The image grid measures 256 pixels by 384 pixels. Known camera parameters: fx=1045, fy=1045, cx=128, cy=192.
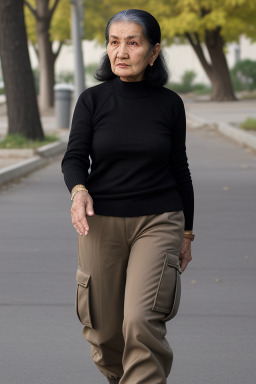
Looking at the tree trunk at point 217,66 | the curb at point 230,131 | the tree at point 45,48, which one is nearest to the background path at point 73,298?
the curb at point 230,131

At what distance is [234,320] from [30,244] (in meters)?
3.39

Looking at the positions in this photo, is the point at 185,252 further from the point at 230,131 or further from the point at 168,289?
the point at 230,131

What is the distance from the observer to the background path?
560cm

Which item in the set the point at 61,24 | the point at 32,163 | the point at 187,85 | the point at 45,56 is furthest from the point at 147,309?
the point at 187,85

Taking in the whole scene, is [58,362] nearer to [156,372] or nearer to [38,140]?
[156,372]

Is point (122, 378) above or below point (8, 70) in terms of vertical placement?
above

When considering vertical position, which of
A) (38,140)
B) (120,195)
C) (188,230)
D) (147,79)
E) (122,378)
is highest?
(147,79)

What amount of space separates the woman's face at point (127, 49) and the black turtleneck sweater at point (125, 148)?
Result: 0.09 meters

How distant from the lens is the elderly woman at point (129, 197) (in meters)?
4.05

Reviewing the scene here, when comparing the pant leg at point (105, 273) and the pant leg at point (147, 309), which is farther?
the pant leg at point (105, 273)

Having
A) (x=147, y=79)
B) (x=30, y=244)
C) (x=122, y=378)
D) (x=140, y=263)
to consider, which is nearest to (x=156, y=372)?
(x=122, y=378)

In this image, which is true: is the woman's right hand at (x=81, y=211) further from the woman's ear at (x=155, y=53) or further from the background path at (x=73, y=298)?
the background path at (x=73, y=298)

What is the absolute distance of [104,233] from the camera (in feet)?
13.7

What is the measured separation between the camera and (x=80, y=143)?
165 inches
